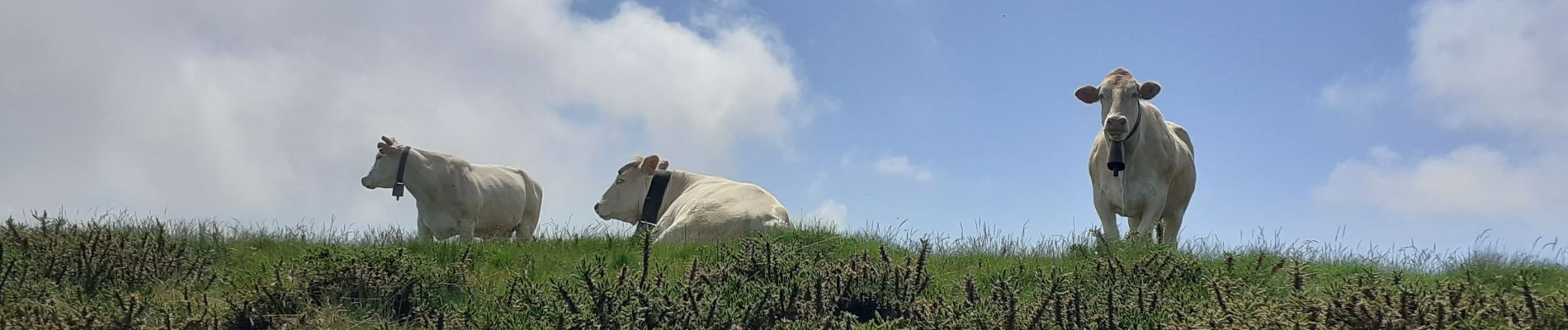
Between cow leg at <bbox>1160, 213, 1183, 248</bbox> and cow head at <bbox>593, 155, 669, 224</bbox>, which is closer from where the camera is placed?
cow leg at <bbox>1160, 213, 1183, 248</bbox>

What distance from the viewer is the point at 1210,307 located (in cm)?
461

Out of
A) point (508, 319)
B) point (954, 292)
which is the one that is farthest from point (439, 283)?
point (954, 292)

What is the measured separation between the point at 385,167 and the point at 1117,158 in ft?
30.3

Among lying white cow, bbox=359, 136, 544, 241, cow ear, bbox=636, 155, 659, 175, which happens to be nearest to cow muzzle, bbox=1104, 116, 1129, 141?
cow ear, bbox=636, 155, 659, 175

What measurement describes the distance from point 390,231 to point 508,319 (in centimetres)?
613

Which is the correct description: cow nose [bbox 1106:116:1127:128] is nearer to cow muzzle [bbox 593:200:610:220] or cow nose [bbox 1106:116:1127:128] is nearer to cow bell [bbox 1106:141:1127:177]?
cow bell [bbox 1106:141:1127:177]

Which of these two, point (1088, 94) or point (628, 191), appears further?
point (628, 191)

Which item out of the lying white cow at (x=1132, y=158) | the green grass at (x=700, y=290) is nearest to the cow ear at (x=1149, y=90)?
the lying white cow at (x=1132, y=158)

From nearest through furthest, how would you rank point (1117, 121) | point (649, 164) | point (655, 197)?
point (1117, 121), point (655, 197), point (649, 164)

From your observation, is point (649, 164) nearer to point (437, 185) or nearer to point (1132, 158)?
point (437, 185)

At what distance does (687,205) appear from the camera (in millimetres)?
12844

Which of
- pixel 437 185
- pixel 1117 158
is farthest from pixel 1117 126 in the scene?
pixel 437 185

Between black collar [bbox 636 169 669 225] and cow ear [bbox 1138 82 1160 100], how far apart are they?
5.93 m

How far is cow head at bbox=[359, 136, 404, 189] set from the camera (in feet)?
50.1
